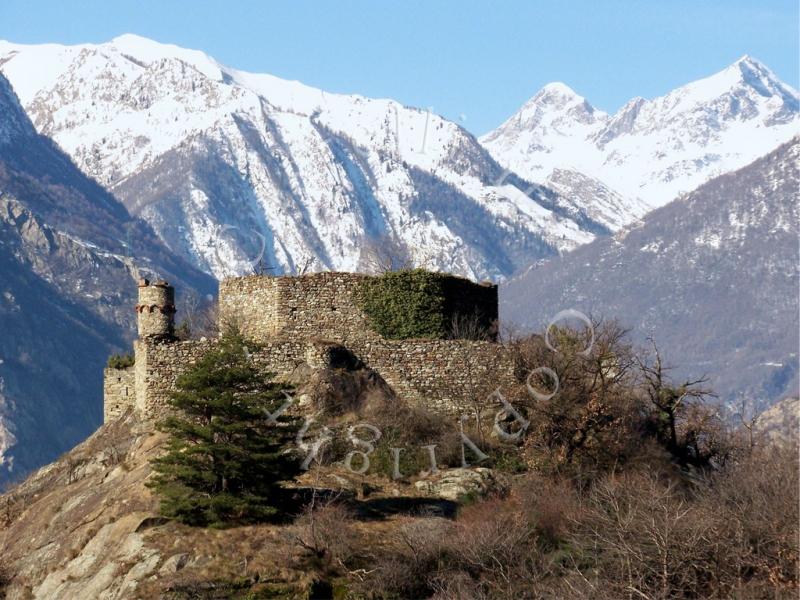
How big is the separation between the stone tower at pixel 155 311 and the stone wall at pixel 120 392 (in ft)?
7.99

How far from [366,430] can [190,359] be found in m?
7.68

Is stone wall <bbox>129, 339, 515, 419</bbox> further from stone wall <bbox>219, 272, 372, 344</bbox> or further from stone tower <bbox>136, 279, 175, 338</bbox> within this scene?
stone wall <bbox>219, 272, 372, 344</bbox>

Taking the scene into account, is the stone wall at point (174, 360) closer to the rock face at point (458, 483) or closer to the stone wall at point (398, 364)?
the stone wall at point (398, 364)

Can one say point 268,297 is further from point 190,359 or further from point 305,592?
point 305,592

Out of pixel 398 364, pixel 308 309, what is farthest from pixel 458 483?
pixel 308 309

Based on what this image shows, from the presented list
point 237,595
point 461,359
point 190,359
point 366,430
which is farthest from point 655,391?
point 237,595

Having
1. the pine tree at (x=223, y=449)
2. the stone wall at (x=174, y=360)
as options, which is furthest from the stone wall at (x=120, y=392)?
the pine tree at (x=223, y=449)

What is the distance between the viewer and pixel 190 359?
60531 mm

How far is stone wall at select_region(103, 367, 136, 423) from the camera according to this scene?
6412 centimetres

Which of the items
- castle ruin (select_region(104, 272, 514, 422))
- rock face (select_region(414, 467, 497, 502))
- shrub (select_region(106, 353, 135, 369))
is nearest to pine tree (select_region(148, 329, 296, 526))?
rock face (select_region(414, 467, 497, 502))

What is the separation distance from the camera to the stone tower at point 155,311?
2458 inches

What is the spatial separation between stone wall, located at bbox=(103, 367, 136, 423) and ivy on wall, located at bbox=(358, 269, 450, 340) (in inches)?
388

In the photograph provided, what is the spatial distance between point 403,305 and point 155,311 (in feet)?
32.0

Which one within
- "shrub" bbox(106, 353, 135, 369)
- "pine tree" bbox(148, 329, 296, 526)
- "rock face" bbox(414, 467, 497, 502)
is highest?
"shrub" bbox(106, 353, 135, 369)
